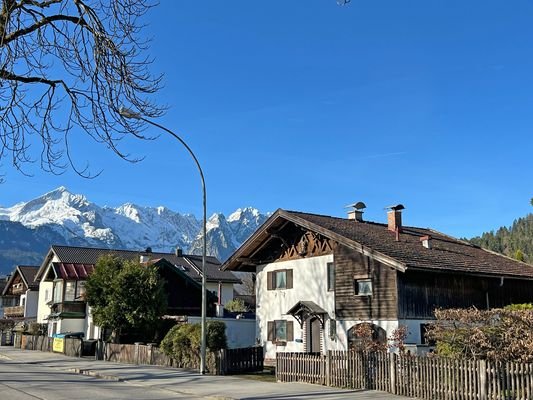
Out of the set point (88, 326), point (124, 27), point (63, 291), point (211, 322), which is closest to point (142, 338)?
point (211, 322)

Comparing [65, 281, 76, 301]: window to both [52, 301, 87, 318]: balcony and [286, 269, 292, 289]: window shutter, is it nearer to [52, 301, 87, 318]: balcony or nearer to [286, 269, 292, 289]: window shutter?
[52, 301, 87, 318]: balcony

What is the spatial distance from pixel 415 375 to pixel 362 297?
1001 centimetres

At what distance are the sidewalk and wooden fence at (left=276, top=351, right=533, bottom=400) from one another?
0.59m

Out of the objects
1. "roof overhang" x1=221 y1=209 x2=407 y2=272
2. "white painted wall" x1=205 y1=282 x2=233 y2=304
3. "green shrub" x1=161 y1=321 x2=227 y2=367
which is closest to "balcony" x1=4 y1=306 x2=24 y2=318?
"white painted wall" x1=205 y1=282 x2=233 y2=304

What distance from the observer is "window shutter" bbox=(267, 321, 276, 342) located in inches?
1240

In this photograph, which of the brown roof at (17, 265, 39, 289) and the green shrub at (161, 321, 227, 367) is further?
the brown roof at (17, 265, 39, 289)

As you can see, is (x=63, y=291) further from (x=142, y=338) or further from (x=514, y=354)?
(x=514, y=354)

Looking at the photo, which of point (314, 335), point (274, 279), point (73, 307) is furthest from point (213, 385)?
point (73, 307)

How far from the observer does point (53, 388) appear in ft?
61.7

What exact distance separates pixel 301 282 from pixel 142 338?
35.3 feet

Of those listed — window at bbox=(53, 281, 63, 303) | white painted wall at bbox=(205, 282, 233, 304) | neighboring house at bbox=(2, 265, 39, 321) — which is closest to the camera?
window at bbox=(53, 281, 63, 303)

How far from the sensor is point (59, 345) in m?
40.4

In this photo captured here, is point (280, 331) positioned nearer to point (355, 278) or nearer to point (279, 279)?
point (279, 279)

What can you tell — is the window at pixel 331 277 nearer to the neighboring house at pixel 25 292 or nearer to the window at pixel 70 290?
the window at pixel 70 290
